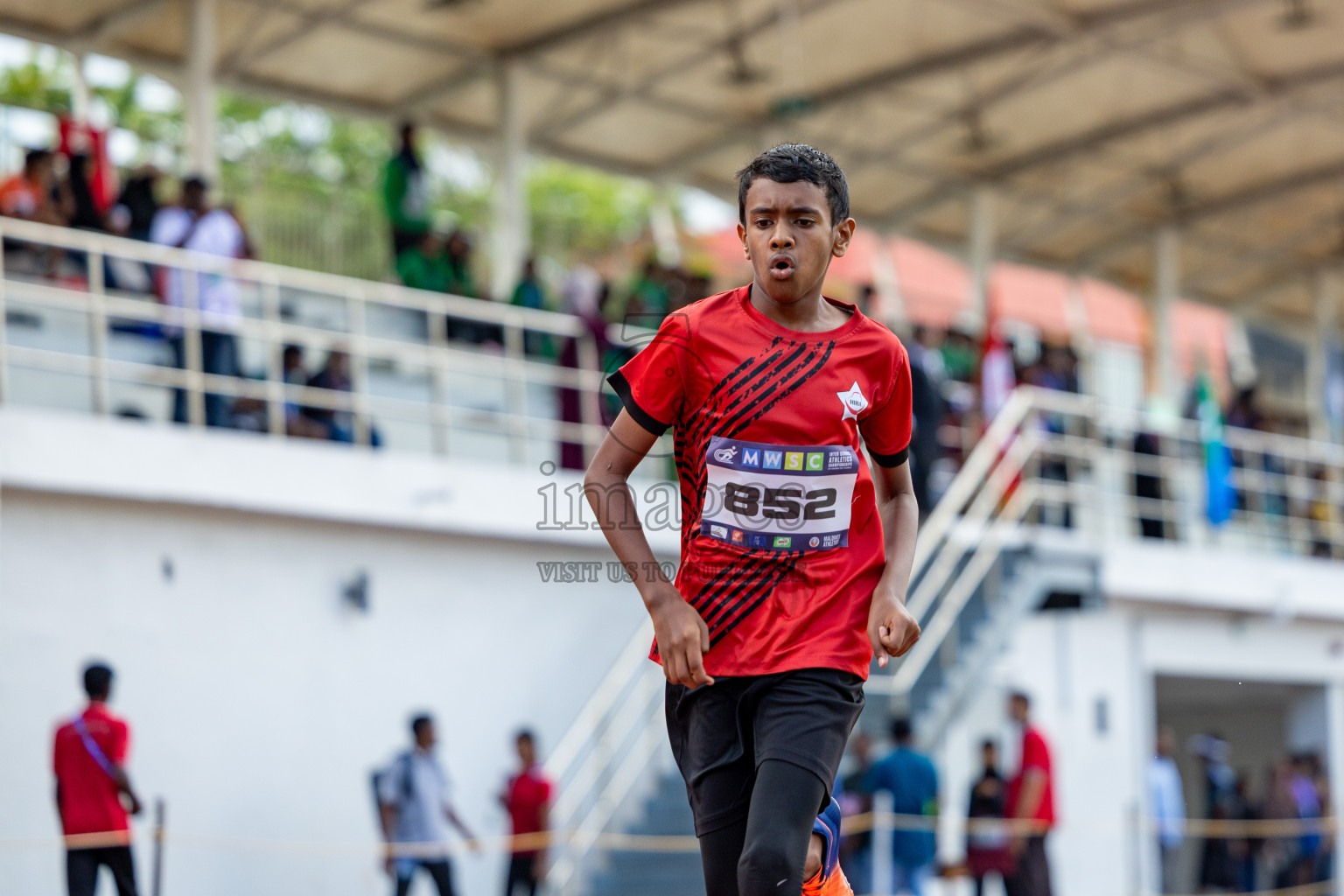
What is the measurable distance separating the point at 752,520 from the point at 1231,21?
15213 mm

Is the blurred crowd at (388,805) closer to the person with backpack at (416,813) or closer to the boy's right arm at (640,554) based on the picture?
the person with backpack at (416,813)

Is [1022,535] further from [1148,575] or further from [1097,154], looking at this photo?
[1097,154]

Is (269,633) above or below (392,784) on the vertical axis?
above

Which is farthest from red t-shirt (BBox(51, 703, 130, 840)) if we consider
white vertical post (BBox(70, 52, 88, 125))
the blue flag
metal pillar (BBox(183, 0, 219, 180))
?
the blue flag

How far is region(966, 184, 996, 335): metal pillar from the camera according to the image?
21.0 meters

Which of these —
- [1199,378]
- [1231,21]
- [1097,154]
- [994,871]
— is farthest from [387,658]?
[1097,154]

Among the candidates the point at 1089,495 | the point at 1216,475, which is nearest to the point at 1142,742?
the point at 1089,495

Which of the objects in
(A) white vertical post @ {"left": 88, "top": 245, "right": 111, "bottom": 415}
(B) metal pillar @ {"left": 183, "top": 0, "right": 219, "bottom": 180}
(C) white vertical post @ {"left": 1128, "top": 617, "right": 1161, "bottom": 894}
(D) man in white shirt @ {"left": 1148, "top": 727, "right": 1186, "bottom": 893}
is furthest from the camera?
(C) white vertical post @ {"left": 1128, "top": 617, "right": 1161, "bottom": 894}

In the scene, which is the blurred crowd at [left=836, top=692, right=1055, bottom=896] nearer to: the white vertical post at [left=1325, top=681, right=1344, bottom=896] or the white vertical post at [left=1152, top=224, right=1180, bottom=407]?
the white vertical post at [left=1325, top=681, right=1344, bottom=896]

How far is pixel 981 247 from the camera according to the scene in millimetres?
21047

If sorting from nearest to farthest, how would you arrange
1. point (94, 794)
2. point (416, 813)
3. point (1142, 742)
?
point (94, 794) < point (416, 813) < point (1142, 742)

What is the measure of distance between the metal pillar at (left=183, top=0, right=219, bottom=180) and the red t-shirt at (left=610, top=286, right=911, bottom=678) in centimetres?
1195

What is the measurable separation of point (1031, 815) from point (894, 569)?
325 inches

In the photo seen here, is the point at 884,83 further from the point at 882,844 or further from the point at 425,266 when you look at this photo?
the point at 882,844
